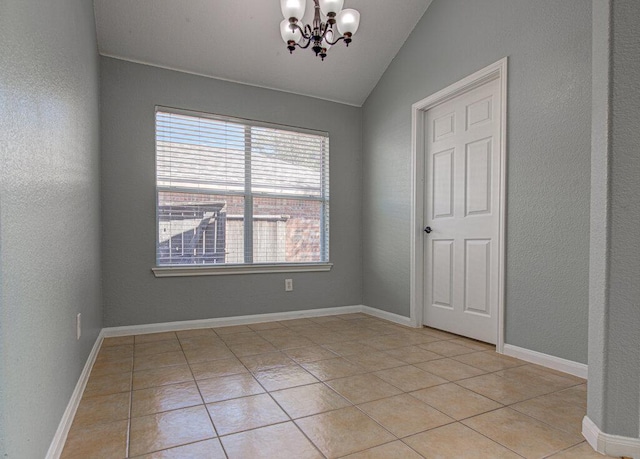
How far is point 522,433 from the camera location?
1556 mm

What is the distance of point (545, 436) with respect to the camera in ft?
5.03

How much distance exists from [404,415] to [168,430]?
40.4 inches

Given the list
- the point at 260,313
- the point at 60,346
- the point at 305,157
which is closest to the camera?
the point at 60,346

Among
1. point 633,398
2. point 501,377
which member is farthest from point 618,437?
point 501,377

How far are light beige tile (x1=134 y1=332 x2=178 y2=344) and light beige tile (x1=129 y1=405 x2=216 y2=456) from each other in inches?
53.6

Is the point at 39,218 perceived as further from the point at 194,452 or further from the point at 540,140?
the point at 540,140

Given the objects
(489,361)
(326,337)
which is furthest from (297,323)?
(489,361)

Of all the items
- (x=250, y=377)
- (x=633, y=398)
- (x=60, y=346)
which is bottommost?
(x=250, y=377)

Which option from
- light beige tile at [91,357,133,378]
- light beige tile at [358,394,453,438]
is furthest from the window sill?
light beige tile at [358,394,453,438]

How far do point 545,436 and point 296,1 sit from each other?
2596mm

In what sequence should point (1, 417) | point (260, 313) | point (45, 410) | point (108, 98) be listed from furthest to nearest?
point (260, 313)
point (108, 98)
point (45, 410)
point (1, 417)

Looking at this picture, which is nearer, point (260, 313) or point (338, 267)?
point (260, 313)

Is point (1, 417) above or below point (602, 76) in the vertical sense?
below

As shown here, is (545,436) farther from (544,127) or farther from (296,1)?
(296,1)
